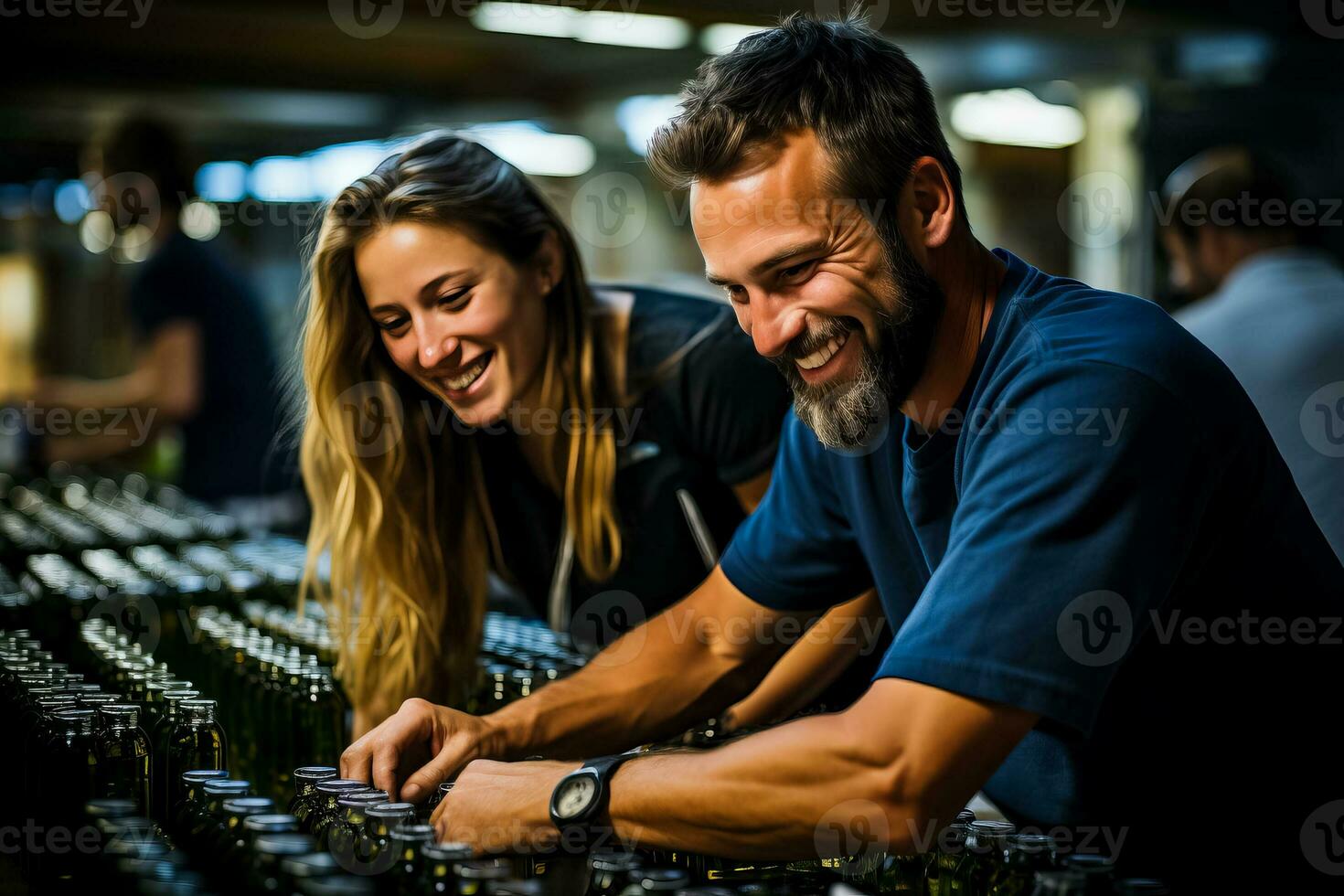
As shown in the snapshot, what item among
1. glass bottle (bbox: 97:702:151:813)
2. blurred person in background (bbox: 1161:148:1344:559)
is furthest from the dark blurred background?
glass bottle (bbox: 97:702:151:813)

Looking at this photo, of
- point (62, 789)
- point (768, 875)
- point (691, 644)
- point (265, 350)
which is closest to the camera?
point (768, 875)

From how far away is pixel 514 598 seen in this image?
2.39 metres

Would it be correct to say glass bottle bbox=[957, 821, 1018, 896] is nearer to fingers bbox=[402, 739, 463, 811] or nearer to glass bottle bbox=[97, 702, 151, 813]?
fingers bbox=[402, 739, 463, 811]

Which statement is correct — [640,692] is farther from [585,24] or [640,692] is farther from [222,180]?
[222,180]

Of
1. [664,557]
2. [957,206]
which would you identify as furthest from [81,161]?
[957,206]

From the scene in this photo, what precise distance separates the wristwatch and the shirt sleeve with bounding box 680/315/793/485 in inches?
31.6

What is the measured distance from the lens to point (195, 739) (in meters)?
1.43

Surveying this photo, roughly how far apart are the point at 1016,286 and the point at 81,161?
6938 mm

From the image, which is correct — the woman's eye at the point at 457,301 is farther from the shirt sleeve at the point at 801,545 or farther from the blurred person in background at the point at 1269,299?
the blurred person in background at the point at 1269,299

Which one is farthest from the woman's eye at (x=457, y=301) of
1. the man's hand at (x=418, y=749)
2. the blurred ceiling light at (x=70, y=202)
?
the blurred ceiling light at (x=70, y=202)

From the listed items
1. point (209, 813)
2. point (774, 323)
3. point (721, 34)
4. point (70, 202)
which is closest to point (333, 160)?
point (70, 202)

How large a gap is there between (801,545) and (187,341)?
2.81 m

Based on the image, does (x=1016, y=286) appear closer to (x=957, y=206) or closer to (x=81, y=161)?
(x=957, y=206)

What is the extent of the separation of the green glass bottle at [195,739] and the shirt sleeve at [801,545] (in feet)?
2.16
